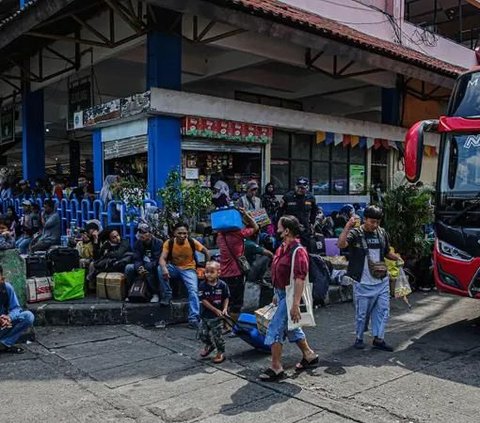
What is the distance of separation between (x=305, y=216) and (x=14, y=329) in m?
5.10

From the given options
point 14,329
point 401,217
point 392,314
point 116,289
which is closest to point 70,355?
point 14,329

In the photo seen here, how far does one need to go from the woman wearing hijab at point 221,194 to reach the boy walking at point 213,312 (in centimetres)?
370

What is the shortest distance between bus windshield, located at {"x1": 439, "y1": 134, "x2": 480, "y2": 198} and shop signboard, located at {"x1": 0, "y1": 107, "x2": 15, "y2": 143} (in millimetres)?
12429

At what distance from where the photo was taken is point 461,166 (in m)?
6.63

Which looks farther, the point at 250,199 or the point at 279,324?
the point at 250,199

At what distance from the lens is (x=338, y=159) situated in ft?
41.5

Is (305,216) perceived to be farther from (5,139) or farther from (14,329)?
(5,139)

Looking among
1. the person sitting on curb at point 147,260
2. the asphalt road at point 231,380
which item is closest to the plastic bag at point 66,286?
the asphalt road at point 231,380

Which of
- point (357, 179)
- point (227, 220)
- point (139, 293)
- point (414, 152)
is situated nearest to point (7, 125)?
point (357, 179)

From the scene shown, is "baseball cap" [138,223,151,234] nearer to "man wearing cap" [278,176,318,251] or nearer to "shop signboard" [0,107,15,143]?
"man wearing cap" [278,176,318,251]

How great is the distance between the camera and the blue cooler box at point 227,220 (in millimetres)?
6941

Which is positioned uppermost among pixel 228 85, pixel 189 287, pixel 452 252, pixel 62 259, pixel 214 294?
pixel 228 85

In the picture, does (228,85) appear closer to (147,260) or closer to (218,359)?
(147,260)

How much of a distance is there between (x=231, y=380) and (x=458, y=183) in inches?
152
